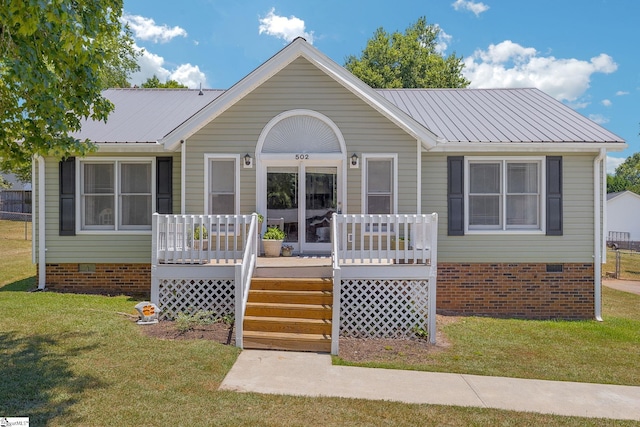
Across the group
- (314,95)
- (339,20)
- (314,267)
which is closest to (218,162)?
(314,95)

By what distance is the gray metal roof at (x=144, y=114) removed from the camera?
9.88 meters

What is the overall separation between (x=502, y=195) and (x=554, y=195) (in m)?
1.09

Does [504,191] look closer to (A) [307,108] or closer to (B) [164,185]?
(A) [307,108]

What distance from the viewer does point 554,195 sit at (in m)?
9.43

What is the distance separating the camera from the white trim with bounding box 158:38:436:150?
880 centimetres

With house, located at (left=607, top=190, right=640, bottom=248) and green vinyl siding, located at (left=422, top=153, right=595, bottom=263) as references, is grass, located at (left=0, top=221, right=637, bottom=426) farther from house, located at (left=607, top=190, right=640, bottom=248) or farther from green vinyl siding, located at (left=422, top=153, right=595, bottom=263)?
house, located at (left=607, top=190, right=640, bottom=248)

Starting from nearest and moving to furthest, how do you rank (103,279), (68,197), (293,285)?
(293,285) < (68,197) < (103,279)

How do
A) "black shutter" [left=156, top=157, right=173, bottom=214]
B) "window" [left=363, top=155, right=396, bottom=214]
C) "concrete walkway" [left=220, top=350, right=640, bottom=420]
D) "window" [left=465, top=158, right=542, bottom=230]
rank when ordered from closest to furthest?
Result: "concrete walkway" [left=220, top=350, right=640, bottom=420] < "window" [left=363, top=155, right=396, bottom=214] < "window" [left=465, top=158, right=542, bottom=230] < "black shutter" [left=156, top=157, right=173, bottom=214]

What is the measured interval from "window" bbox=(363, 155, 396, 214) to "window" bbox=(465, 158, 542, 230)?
189 centimetres

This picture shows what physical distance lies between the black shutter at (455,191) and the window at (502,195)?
27cm

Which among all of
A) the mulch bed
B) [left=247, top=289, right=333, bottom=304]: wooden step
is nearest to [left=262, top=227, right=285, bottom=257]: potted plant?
[left=247, top=289, right=333, bottom=304]: wooden step

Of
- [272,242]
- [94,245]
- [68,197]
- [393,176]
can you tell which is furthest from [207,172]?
[393,176]

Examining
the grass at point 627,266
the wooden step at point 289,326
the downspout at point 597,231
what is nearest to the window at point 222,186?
the wooden step at point 289,326

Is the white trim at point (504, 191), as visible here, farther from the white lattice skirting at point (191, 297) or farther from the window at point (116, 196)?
the window at point (116, 196)
